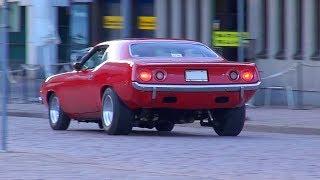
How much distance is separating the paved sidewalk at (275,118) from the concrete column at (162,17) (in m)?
4.87

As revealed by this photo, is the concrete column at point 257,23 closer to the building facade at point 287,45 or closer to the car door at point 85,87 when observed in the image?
the building facade at point 287,45

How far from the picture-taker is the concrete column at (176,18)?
95.9ft

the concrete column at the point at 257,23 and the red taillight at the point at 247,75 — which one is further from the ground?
the concrete column at the point at 257,23

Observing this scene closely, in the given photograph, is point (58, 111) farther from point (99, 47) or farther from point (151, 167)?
point (151, 167)

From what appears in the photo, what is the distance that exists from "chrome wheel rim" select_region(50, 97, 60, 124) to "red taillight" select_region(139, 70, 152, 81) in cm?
332

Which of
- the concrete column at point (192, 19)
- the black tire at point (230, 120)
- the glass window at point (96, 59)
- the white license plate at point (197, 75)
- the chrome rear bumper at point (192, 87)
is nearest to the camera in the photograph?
the chrome rear bumper at point (192, 87)

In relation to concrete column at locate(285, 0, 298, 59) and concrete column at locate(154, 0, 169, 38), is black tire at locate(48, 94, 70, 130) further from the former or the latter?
concrete column at locate(154, 0, 169, 38)

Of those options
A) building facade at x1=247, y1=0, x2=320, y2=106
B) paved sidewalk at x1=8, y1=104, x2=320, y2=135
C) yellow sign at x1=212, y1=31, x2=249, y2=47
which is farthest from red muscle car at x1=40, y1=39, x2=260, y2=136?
building facade at x1=247, y1=0, x2=320, y2=106

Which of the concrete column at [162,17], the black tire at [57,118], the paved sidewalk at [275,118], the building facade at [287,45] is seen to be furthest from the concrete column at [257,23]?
the black tire at [57,118]

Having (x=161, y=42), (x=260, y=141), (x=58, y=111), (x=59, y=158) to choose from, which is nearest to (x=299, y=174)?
(x=59, y=158)

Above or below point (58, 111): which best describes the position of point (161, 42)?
above

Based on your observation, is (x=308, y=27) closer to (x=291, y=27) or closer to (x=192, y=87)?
(x=291, y=27)

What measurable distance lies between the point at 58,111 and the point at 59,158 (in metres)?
5.38

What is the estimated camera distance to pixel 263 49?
26953 millimetres
